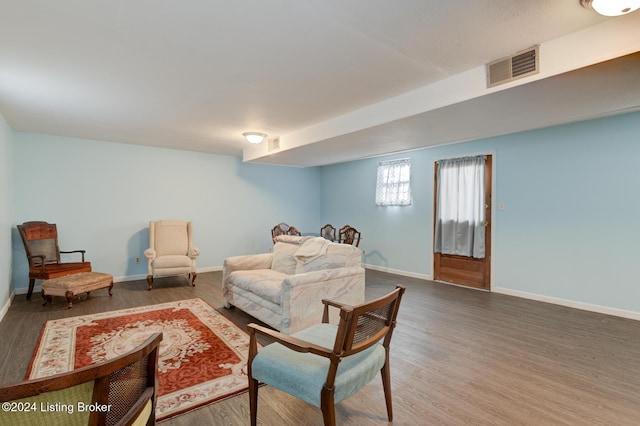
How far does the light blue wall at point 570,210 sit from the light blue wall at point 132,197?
4077 millimetres

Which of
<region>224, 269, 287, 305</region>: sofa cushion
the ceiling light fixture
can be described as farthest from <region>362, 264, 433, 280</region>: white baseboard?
the ceiling light fixture

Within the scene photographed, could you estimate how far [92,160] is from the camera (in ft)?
Result: 17.2

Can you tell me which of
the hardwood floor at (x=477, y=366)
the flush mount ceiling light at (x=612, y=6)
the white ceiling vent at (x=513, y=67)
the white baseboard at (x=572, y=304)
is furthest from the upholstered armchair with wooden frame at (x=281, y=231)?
the flush mount ceiling light at (x=612, y=6)

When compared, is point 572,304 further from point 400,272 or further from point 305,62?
point 305,62

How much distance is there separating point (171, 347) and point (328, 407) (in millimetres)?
1987

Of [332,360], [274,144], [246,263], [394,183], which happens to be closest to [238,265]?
[246,263]

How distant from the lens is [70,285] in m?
3.92

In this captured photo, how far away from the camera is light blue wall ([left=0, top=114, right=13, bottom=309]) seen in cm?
371

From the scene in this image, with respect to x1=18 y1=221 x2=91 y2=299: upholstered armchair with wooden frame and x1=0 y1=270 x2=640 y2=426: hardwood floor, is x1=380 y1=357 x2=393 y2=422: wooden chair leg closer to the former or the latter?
x1=0 y1=270 x2=640 y2=426: hardwood floor

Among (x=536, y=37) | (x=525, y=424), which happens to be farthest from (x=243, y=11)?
(x=525, y=424)

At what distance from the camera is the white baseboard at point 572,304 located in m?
3.71

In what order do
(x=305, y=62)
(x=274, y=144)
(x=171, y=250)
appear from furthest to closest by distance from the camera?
(x=171, y=250), (x=274, y=144), (x=305, y=62)

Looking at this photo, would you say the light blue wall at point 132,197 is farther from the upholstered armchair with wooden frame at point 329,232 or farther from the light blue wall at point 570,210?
the light blue wall at point 570,210

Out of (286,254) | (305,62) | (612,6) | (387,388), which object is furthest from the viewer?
(286,254)
